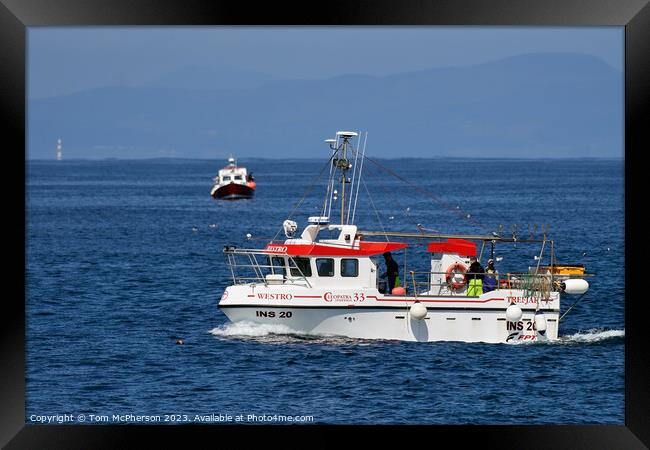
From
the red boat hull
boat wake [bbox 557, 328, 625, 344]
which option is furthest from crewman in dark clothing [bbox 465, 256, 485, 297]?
the red boat hull

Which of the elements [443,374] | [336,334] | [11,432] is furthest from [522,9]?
[336,334]

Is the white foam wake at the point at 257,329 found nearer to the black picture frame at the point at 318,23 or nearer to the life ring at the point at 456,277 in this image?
the life ring at the point at 456,277

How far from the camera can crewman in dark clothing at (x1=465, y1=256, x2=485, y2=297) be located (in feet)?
112

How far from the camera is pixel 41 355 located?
3484cm

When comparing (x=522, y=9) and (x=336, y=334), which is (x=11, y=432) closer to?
(x=522, y=9)

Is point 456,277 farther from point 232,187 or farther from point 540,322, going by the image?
point 232,187

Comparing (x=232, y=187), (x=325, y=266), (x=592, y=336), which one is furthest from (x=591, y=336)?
(x=232, y=187)

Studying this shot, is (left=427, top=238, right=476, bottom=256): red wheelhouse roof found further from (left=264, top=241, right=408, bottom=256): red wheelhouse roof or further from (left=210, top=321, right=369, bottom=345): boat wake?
(left=210, top=321, right=369, bottom=345): boat wake

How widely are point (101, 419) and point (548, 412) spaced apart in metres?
9.35

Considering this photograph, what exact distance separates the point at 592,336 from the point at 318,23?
19.7m

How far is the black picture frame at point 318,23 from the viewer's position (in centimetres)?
1900

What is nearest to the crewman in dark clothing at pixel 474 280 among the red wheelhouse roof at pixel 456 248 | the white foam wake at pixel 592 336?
the red wheelhouse roof at pixel 456 248

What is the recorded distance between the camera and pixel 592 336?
3638 centimetres

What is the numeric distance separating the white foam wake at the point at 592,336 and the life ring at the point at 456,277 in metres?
3.07
